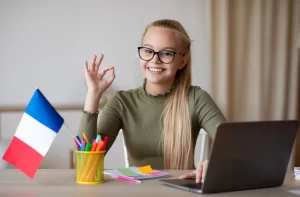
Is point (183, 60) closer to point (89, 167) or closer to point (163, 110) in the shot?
point (163, 110)

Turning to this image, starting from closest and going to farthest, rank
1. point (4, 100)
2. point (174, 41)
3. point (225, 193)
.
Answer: point (225, 193) < point (174, 41) < point (4, 100)

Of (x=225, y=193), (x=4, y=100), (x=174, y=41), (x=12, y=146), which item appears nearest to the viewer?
(x=225, y=193)

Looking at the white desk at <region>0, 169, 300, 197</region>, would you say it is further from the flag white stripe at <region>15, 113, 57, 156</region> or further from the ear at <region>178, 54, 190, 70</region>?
the ear at <region>178, 54, 190, 70</region>

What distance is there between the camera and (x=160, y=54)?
1.95 m

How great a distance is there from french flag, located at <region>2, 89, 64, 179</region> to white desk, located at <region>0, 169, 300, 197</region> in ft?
0.24

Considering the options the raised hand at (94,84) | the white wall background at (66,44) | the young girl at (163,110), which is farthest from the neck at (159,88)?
the white wall background at (66,44)

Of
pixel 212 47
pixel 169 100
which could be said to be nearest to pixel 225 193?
pixel 169 100

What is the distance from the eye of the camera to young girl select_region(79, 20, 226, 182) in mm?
1939

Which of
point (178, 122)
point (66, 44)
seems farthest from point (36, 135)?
point (66, 44)

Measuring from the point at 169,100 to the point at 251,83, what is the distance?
5.14 ft

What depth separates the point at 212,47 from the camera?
3.40m

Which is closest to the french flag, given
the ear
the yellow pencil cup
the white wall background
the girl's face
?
the yellow pencil cup

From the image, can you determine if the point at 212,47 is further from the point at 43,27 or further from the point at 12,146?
the point at 12,146

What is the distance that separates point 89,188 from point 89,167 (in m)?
0.09
